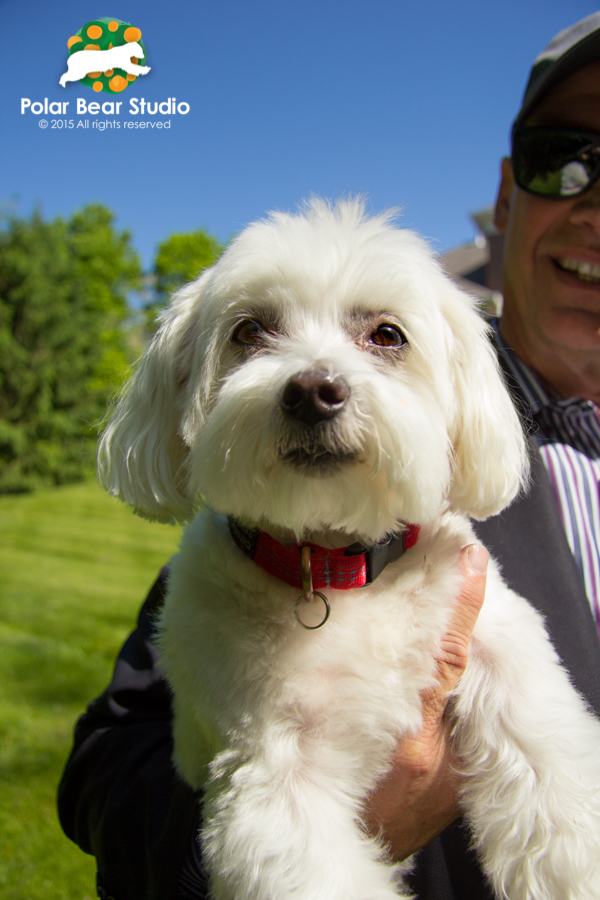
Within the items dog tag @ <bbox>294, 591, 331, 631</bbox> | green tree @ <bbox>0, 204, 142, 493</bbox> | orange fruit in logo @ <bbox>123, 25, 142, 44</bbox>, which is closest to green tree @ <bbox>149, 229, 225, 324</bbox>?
green tree @ <bbox>0, 204, 142, 493</bbox>

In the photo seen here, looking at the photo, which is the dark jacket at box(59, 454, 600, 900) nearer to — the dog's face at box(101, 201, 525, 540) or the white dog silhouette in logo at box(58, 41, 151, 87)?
the dog's face at box(101, 201, 525, 540)

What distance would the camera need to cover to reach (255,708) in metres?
1.33

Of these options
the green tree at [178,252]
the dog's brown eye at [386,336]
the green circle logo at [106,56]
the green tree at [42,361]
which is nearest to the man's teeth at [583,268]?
the dog's brown eye at [386,336]

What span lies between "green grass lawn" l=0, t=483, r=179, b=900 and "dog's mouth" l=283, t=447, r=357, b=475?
91 centimetres

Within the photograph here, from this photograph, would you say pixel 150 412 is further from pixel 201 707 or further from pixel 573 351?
pixel 573 351

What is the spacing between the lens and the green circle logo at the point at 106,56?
4.25 metres

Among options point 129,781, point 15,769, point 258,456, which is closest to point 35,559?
point 15,769

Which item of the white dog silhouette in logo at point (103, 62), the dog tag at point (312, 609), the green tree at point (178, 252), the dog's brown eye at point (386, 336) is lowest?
the dog tag at point (312, 609)

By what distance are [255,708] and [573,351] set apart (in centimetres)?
179

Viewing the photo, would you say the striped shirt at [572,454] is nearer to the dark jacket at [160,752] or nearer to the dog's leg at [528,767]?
the dark jacket at [160,752]

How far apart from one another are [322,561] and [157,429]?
0.62 meters

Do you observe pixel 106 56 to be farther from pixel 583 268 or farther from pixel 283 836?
pixel 283 836

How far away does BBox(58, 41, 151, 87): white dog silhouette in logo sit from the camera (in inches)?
168

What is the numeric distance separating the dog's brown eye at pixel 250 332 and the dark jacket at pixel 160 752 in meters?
0.86
